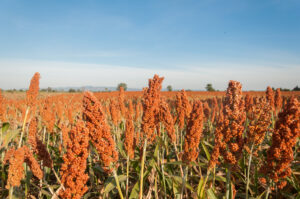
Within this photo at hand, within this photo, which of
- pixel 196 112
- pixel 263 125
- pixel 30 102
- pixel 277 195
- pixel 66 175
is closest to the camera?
pixel 66 175

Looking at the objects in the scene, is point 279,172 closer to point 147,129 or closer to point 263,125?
point 263,125

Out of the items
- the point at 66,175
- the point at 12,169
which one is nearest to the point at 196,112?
the point at 66,175

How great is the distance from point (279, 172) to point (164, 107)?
162cm

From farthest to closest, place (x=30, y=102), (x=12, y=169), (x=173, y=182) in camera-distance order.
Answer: (x=30, y=102) < (x=173, y=182) < (x=12, y=169)

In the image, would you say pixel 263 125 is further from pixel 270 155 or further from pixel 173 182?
pixel 173 182

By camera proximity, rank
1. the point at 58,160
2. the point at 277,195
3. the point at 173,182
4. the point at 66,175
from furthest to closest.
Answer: the point at 58,160
the point at 277,195
the point at 173,182
the point at 66,175

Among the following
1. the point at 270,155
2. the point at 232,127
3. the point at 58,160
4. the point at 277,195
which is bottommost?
the point at 277,195

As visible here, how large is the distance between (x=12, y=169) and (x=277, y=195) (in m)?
4.08

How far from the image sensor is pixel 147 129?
233 cm

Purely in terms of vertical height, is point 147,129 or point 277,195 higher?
point 147,129

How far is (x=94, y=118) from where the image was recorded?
1.64 meters

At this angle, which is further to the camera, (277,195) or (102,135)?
(277,195)

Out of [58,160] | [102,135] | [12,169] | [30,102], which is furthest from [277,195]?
[30,102]

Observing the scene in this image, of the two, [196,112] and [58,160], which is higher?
[196,112]
